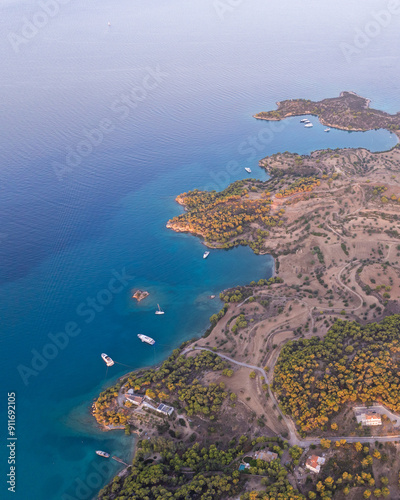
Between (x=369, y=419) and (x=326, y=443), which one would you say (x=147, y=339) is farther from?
(x=369, y=419)

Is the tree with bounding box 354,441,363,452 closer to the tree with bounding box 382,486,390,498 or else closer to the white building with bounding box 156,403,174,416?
the tree with bounding box 382,486,390,498

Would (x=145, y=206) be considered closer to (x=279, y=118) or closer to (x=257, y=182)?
(x=257, y=182)

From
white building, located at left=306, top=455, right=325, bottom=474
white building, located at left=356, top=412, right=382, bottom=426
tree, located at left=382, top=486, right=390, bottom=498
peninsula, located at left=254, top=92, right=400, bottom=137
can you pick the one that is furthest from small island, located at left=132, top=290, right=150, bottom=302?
peninsula, located at left=254, top=92, right=400, bottom=137

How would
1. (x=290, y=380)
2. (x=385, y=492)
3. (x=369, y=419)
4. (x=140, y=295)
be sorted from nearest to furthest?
1. (x=385, y=492)
2. (x=369, y=419)
3. (x=290, y=380)
4. (x=140, y=295)

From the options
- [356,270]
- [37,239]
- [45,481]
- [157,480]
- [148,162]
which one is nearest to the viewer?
[157,480]

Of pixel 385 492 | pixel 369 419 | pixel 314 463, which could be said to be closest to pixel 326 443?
pixel 314 463

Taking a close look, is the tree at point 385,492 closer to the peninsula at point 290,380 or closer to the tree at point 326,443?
the peninsula at point 290,380

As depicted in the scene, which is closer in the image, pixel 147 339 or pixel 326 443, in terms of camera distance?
pixel 326 443

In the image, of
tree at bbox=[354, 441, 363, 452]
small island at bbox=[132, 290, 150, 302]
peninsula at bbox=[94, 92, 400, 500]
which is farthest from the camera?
small island at bbox=[132, 290, 150, 302]

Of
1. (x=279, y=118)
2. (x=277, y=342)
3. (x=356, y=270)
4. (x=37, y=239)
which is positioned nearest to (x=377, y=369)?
(x=277, y=342)
